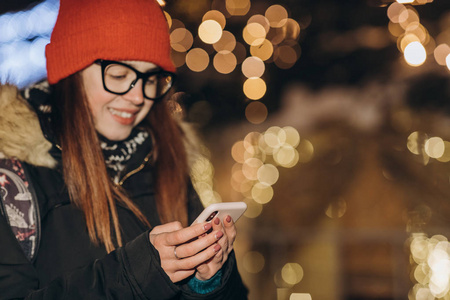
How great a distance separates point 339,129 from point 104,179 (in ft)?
14.6

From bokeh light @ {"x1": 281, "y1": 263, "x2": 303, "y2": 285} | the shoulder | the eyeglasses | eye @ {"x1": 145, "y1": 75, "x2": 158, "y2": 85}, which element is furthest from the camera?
bokeh light @ {"x1": 281, "y1": 263, "x2": 303, "y2": 285}

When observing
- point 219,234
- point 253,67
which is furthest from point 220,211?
point 253,67

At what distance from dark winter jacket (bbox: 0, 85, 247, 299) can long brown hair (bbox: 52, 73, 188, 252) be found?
0.11 ft

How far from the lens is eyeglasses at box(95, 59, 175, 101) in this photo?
2.24m

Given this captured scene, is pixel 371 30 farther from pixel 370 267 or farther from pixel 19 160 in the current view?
pixel 19 160

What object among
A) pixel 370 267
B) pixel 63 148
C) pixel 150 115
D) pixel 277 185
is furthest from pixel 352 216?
pixel 63 148

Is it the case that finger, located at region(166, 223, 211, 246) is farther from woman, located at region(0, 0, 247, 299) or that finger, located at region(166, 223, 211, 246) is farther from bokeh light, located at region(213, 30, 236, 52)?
bokeh light, located at region(213, 30, 236, 52)

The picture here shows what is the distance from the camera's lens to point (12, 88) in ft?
6.86

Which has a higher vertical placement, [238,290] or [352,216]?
[238,290]

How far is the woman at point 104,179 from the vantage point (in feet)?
5.65

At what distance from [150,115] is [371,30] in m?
3.66

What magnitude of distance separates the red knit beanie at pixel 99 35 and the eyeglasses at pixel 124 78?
6 cm

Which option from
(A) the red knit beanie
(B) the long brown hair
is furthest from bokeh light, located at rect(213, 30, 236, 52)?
(B) the long brown hair

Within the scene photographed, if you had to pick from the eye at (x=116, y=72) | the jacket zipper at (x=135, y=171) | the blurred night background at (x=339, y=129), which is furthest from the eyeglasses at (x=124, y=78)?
the blurred night background at (x=339, y=129)
